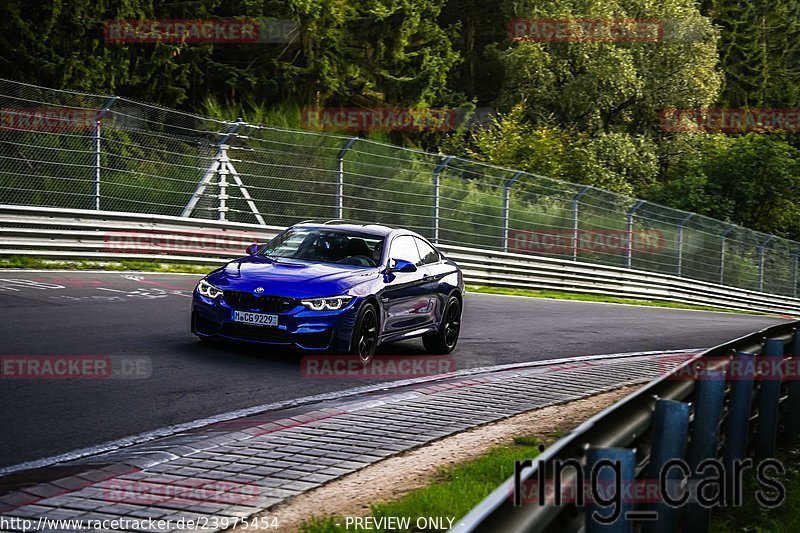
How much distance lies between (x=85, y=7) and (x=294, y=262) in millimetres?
16758

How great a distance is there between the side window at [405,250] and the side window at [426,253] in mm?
99

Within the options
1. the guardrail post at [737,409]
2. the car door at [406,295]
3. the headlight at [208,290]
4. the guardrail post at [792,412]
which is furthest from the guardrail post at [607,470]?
the car door at [406,295]

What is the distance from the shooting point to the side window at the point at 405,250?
13.0 metres

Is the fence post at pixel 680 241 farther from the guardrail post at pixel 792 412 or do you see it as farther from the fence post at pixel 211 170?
the guardrail post at pixel 792 412

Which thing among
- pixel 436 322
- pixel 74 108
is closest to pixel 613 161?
pixel 74 108

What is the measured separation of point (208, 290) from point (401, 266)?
212 centimetres

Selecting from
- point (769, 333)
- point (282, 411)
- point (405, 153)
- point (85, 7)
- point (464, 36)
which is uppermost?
point (464, 36)

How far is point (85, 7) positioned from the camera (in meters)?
26.8

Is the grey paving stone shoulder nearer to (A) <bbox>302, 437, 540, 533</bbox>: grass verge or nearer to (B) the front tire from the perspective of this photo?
(A) <bbox>302, 437, 540, 533</bbox>: grass verge

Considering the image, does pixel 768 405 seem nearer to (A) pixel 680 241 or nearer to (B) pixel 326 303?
(B) pixel 326 303

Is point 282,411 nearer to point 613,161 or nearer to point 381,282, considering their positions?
point 381,282

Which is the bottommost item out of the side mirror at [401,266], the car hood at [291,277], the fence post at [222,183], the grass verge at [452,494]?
the grass verge at [452,494]

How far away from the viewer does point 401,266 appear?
1254cm

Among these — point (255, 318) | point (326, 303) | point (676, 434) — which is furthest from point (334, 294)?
point (676, 434)
